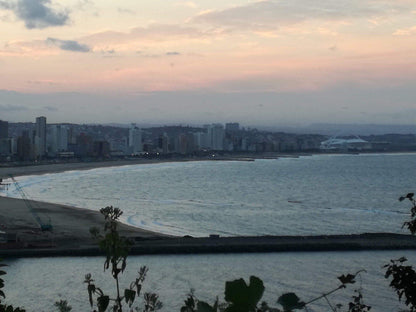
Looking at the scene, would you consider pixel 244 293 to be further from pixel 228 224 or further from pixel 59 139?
pixel 59 139

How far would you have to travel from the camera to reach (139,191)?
44.4m

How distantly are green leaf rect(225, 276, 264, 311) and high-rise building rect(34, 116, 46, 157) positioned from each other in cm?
8811

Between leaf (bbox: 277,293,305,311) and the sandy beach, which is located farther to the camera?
the sandy beach

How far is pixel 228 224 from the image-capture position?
2617cm

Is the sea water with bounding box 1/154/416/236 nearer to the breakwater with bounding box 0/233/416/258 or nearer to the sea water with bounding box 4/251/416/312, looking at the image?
the breakwater with bounding box 0/233/416/258

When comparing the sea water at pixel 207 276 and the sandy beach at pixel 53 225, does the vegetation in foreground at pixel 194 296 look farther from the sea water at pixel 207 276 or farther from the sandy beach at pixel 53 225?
the sandy beach at pixel 53 225

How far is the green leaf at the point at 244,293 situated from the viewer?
160 cm

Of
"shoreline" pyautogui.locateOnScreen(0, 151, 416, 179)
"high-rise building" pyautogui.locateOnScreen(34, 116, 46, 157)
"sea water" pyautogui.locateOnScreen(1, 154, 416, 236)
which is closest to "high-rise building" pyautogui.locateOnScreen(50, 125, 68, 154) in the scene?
"high-rise building" pyautogui.locateOnScreen(34, 116, 46, 157)

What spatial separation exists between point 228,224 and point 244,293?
81.0ft

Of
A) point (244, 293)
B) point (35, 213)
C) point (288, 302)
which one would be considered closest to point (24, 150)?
point (35, 213)

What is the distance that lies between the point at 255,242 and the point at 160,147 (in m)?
91.1

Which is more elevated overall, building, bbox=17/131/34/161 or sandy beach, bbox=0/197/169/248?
building, bbox=17/131/34/161

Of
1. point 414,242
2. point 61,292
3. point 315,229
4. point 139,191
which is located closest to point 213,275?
point 61,292

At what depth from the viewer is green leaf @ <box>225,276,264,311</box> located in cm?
160
